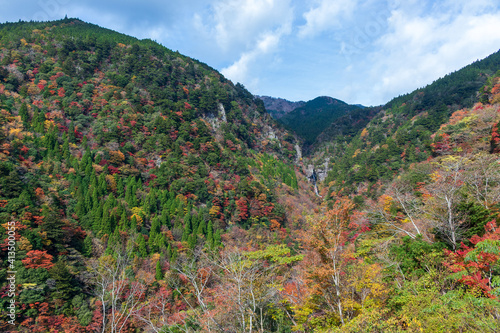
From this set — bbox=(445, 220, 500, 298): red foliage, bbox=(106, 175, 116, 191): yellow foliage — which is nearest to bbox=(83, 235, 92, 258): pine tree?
bbox=(106, 175, 116, 191): yellow foliage

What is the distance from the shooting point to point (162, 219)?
41.2m

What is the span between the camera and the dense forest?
11984 millimetres

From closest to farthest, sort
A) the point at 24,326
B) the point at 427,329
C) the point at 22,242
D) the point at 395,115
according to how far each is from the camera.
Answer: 1. the point at 427,329
2. the point at 24,326
3. the point at 22,242
4. the point at 395,115

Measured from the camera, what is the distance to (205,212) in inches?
1889

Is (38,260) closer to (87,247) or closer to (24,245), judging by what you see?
(24,245)

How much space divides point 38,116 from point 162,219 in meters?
29.3

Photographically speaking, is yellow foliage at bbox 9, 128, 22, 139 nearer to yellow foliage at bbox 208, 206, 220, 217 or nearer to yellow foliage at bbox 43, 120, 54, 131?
yellow foliage at bbox 43, 120, 54, 131

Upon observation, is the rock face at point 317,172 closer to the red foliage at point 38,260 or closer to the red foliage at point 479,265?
the red foliage at point 38,260

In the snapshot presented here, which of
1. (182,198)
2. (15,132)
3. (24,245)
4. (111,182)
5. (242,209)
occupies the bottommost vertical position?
(242,209)

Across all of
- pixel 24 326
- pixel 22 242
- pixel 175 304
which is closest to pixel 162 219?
pixel 175 304

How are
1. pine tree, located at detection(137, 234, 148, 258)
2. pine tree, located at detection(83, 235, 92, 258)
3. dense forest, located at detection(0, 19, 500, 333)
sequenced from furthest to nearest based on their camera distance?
pine tree, located at detection(137, 234, 148, 258) → pine tree, located at detection(83, 235, 92, 258) → dense forest, located at detection(0, 19, 500, 333)

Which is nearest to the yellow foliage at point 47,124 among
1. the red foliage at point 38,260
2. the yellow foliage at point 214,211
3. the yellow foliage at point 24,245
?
the yellow foliage at point 24,245

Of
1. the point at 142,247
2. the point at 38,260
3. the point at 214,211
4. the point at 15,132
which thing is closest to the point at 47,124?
the point at 15,132

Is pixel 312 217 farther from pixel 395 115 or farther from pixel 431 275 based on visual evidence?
pixel 395 115
